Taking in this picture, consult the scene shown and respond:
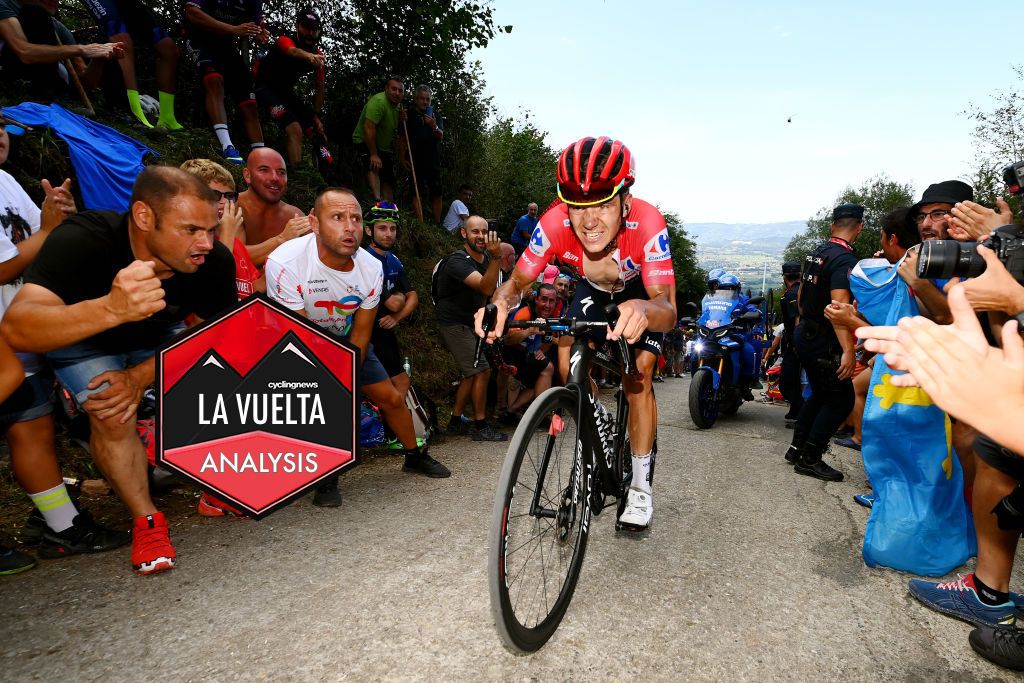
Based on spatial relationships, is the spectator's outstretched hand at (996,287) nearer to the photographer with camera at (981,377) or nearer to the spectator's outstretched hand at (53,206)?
the photographer with camera at (981,377)

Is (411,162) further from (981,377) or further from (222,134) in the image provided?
(981,377)

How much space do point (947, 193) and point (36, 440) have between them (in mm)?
5568

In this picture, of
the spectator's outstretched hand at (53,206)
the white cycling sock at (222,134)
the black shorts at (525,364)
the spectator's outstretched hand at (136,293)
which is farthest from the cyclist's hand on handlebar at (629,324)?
the white cycling sock at (222,134)

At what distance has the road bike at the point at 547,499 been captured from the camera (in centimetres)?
195

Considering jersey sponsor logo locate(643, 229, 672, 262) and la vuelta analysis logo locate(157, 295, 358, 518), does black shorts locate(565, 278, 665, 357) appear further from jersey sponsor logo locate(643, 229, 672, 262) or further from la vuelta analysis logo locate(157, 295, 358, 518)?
la vuelta analysis logo locate(157, 295, 358, 518)

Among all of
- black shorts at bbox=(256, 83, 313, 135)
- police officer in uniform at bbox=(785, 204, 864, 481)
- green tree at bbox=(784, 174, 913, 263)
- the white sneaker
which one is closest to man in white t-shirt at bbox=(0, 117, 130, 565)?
the white sneaker

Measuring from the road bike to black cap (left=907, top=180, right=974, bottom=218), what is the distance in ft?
8.71

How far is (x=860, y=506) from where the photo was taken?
388 cm

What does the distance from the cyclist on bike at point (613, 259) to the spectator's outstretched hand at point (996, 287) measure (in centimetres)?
116

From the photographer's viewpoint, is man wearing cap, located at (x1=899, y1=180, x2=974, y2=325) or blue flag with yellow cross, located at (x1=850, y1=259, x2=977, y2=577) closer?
blue flag with yellow cross, located at (x1=850, y1=259, x2=977, y2=577)

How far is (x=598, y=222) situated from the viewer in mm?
2908

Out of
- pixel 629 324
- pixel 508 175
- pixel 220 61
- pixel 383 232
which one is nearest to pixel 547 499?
pixel 629 324

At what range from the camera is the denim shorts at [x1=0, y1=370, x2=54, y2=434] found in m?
2.58

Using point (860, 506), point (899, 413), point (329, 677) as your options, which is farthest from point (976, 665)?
point (329, 677)
